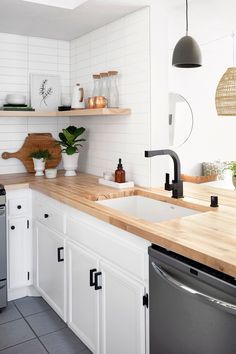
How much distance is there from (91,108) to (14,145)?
98 centimetres

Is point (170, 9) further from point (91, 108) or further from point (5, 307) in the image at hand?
point (5, 307)

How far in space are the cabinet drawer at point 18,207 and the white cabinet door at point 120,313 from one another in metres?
1.13

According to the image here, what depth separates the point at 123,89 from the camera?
296cm

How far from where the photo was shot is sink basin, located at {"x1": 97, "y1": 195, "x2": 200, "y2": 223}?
2398 millimetres

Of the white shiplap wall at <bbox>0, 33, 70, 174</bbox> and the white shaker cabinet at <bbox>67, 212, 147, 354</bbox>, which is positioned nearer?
the white shaker cabinet at <bbox>67, 212, 147, 354</bbox>

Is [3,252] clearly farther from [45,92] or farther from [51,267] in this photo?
[45,92]

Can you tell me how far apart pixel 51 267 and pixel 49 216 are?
14.3 inches

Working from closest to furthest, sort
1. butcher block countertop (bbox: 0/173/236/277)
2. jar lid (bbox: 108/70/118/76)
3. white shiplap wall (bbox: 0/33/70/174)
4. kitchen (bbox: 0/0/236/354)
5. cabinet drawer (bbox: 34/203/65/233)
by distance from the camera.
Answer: butcher block countertop (bbox: 0/173/236/277) < kitchen (bbox: 0/0/236/354) < cabinet drawer (bbox: 34/203/65/233) < jar lid (bbox: 108/70/118/76) < white shiplap wall (bbox: 0/33/70/174)

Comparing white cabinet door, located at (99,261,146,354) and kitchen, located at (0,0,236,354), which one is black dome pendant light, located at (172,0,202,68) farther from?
white cabinet door, located at (99,261,146,354)

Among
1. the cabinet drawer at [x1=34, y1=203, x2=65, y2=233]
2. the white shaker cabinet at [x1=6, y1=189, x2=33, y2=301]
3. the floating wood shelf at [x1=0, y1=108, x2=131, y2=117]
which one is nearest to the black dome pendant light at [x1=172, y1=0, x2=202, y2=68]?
the floating wood shelf at [x1=0, y1=108, x2=131, y2=117]

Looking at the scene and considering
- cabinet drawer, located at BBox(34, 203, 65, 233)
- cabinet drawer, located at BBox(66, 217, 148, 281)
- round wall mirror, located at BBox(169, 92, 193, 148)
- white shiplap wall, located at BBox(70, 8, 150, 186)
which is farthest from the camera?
round wall mirror, located at BBox(169, 92, 193, 148)

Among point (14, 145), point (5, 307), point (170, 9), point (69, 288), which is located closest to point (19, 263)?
point (5, 307)

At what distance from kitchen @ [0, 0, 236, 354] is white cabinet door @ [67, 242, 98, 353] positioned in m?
0.01

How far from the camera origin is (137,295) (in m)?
1.79
